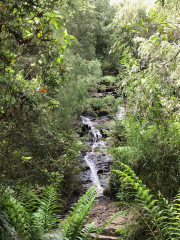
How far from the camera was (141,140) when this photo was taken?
3.46 metres

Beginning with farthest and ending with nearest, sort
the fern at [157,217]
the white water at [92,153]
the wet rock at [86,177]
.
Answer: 1. the white water at [92,153]
2. the wet rock at [86,177]
3. the fern at [157,217]

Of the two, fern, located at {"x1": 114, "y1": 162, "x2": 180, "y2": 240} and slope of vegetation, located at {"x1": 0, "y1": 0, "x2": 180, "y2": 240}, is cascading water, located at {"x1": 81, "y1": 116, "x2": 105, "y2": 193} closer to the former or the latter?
slope of vegetation, located at {"x1": 0, "y1": 0, "x2": 180, "y2": 240}

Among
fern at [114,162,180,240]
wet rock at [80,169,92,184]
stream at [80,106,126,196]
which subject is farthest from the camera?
wet rock at [80,169,92,184]

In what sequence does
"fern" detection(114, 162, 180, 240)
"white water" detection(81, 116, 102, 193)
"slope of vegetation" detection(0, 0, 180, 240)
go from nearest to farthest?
"slope of vegetation" detection(0, 0, 180, 240)
"fern" detection(114, 162, 180, 240)
"white water" detection(81, 116, 102, 193)

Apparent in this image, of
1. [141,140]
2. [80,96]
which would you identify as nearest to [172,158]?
[141,140]

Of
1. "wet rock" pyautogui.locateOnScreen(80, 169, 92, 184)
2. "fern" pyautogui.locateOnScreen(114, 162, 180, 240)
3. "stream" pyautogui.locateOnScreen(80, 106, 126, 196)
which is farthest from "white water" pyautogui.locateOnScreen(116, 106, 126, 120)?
"fern" pyautogui.locateOnScreen(114, 162, 180, 240)

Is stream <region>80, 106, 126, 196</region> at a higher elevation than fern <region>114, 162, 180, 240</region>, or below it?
below

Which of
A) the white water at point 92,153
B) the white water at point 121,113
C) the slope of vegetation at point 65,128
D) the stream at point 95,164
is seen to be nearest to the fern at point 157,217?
the slope of vegetation at point 65,128

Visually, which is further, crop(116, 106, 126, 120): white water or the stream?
crop(116, 106, 126, 120): white water

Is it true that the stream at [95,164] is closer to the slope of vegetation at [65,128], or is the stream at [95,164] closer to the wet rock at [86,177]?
the wet rock at [86,177]

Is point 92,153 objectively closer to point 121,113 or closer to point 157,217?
point 121,113

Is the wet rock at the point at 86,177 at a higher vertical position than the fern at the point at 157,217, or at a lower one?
lower

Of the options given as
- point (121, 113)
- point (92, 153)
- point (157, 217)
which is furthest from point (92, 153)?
point (157, 217)

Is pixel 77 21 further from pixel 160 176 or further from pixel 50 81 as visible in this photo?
pixel 160 176
